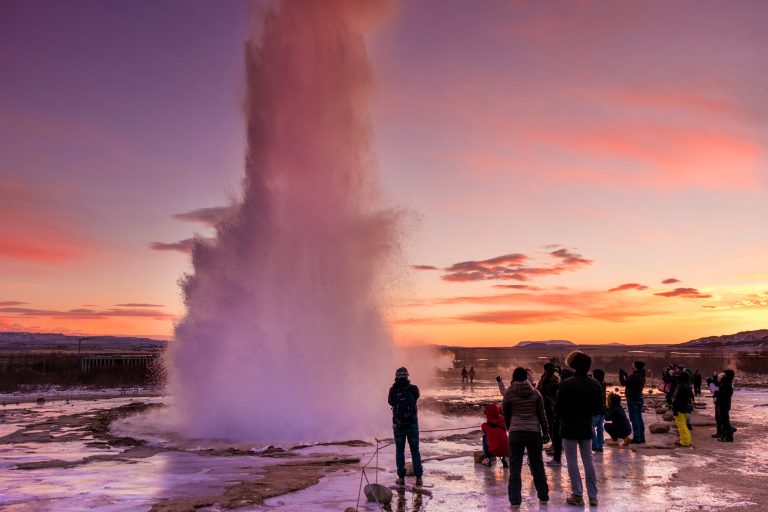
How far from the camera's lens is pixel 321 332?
64.8 feet

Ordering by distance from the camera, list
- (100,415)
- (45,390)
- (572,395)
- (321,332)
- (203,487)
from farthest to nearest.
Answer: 1. (45,390)
2. (100,415)
3. (321,332)
4. (203,487)
5. (572,395)

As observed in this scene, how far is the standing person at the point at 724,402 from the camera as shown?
47.2 ft

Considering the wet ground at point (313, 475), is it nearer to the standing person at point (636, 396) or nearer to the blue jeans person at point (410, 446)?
the blue jeans person at point (410, 446)

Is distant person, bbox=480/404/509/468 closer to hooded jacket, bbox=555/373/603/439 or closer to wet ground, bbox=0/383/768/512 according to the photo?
wet ground, bbox=0/383/768/512

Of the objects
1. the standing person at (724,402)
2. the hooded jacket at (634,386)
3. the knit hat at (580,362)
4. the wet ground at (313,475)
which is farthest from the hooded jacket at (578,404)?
the standing person at (724,402)

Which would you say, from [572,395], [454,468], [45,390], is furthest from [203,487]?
[45,390]

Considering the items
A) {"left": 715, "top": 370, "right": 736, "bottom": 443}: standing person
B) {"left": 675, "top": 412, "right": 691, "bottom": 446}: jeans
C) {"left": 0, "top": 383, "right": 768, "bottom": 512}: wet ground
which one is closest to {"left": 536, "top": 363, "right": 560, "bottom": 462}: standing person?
{"left": 0, "top": 383, "right": 768, "bottom": 512}: wet ground

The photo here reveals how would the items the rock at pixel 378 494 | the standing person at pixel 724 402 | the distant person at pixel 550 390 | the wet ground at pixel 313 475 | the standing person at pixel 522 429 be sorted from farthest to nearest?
1. the standing person at pixel 724 402
2. the distant person at pixel 550 390
3. the wet ground at pixel 313 475
4. the rock at pixel 378 494
5. the standing person at pixel 522 429

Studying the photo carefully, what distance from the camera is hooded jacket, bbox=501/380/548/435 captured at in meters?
8.33

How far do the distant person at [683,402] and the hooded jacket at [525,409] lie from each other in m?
6.93

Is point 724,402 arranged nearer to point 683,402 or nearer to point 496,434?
point 683,402

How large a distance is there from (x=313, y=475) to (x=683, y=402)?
915 centimetres

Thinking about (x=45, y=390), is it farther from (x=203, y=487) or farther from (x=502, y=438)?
(x=502, y=438)

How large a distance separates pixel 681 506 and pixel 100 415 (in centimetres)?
2188
